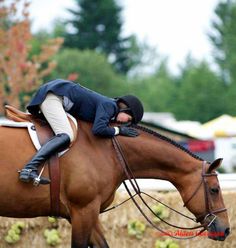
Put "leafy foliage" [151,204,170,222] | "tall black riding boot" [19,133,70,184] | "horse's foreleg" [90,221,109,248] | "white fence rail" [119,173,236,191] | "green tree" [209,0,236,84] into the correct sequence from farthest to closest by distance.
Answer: "green tree" [209,0,236,84] < "white fence rail" [119,173,236,191] < "leafy foliage" [151,204,170,222] < "horse's foreleg" [90,221,109,248] < "tall black riding boot" [19,133,70,184]

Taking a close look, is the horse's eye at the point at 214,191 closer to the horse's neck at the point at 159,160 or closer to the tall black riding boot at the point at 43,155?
the horse's neck at the point at 159,160

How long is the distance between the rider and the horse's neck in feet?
1.11

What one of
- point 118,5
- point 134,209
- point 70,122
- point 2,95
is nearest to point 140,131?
point 70,122

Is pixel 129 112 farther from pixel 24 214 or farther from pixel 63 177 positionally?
pixel 24 214

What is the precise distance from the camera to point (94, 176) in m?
7.25

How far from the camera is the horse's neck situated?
7.65m

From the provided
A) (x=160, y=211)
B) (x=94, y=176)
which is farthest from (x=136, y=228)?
(x=94, y=176)

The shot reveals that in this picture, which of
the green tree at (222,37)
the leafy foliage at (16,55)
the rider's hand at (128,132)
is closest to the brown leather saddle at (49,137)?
the rider's hand at (128,132)

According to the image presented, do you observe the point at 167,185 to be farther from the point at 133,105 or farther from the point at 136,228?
the point at 133,105

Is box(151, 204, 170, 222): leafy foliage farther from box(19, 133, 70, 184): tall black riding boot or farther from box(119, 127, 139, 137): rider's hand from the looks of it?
Answer: box(19, 133, 70, 184): tall black riding boot

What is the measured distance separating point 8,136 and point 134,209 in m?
2.26

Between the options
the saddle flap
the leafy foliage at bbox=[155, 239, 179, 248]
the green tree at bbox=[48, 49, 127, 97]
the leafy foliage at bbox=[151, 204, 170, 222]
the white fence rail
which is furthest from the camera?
the green tree at bbox=[48, 49, 127, 97]

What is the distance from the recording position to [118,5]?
247 feet

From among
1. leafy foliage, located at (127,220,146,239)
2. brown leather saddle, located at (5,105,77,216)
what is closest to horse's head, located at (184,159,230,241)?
leafy foliage, located at (127,220,146,239)
